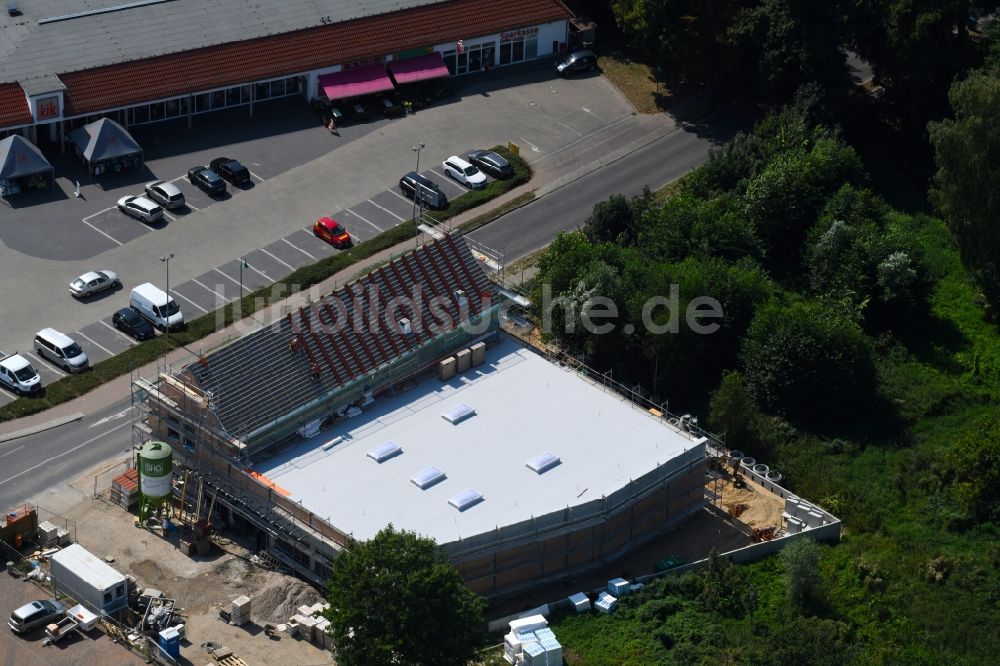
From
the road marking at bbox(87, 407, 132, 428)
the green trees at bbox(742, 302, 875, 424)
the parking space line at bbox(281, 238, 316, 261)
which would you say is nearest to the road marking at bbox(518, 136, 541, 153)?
the parking space line at bbox(281, 238, 316, 261)

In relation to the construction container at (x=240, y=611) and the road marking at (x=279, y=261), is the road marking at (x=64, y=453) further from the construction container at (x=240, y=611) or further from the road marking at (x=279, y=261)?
the road marking at (x=279, y=261)

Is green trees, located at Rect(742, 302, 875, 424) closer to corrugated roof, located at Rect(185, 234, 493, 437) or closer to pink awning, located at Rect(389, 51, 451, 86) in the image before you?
corrugated roof, located at Rect(185, 234, 493, 437)

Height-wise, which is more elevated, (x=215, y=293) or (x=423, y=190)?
(x=423, y=190)

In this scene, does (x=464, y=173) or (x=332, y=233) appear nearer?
(x=332, y=233)

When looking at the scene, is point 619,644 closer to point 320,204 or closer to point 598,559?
point 598,559

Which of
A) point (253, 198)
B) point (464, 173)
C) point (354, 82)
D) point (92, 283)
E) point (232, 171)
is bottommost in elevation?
point (92, 283)

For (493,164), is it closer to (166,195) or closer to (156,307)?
(166,195)

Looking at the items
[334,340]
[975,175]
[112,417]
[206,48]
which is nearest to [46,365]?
[112,417]
